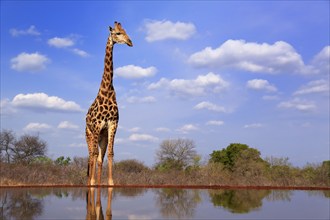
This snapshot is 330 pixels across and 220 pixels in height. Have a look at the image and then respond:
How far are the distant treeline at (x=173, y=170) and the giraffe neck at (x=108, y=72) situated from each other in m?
4.42

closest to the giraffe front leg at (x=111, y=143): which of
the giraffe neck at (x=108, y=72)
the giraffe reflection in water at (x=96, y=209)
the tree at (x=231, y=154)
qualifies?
the giraffe neck at (x=108, y=72)

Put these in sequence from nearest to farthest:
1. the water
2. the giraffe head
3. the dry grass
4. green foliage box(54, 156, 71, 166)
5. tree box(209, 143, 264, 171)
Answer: the water → the giraffe head → the dry grass → green foliage box(54, 156, 71, 166) → tree box(209, 143, 264, 171)

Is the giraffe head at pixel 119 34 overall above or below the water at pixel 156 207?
above

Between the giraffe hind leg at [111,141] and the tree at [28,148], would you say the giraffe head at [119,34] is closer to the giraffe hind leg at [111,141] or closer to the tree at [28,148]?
the giraffe hind leg at [111,141]

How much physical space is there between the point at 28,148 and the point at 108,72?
1841 cm

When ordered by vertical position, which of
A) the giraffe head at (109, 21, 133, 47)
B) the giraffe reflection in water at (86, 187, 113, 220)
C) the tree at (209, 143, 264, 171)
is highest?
the giraffe head at (109, 21, 133, 47)

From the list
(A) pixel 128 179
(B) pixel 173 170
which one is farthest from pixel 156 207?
(B) pixel 173 170

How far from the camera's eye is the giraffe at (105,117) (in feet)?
43.3

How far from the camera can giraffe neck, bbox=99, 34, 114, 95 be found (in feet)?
45.5

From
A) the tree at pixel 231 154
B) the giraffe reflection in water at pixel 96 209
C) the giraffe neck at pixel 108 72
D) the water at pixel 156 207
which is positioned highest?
the giraffe neck at pixel 108 72

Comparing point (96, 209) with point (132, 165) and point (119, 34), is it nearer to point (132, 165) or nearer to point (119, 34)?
point (119, 34)

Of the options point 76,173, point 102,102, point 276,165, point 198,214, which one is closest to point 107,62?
point 102,102

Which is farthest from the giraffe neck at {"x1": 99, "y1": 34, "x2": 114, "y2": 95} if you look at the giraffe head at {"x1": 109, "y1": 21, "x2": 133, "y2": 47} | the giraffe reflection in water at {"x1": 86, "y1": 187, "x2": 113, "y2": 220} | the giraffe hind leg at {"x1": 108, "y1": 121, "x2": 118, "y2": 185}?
the giraffe reflection in water at {"x1": 86, "y1": 187, "x2": 113, "y2": 220}

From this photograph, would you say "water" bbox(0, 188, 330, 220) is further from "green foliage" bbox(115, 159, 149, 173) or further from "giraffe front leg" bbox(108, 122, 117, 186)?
"green foliage" bbox(115, 159, 149, 173)
